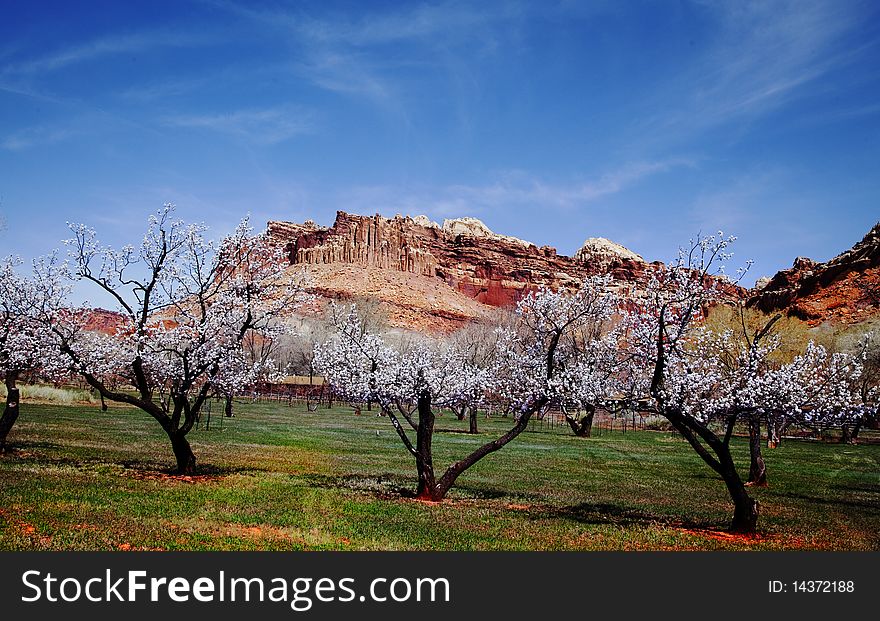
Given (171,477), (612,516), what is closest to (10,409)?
(171,477)

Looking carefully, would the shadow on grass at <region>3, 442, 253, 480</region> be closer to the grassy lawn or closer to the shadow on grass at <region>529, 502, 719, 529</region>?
the grassy lawn

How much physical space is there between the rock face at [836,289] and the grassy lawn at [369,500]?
6723cm

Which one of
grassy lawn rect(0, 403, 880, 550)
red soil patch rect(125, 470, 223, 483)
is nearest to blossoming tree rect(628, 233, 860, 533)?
grassy lawn rect(0, 403, 880, 550)

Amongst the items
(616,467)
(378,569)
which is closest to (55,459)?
(378,569)

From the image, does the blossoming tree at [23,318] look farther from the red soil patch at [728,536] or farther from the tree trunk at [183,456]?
the red soil patch at [728,536]

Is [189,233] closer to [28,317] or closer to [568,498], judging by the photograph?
[28,317]

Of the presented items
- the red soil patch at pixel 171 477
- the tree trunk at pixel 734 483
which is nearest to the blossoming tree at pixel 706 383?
the tree trunk at pixel 734 483

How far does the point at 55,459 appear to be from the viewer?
2005 cm

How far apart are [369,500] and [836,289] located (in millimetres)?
107354

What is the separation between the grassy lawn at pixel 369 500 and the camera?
12000mm

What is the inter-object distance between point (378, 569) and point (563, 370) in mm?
9444

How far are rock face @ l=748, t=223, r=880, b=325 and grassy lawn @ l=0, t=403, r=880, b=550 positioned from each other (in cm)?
6723

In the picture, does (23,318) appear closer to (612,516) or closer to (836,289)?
(612,516)

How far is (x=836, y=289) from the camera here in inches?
4090
